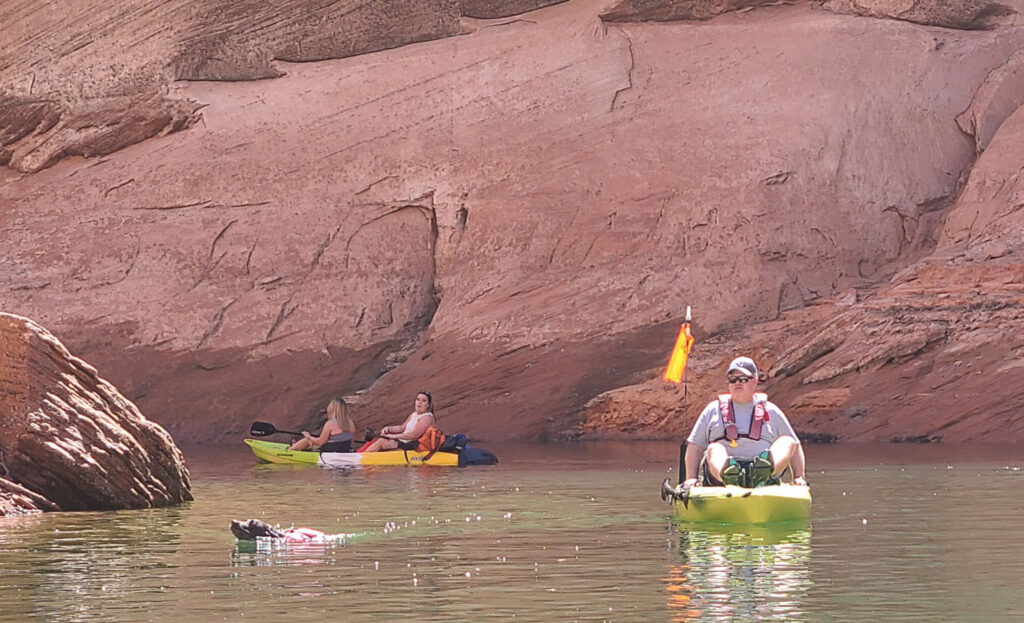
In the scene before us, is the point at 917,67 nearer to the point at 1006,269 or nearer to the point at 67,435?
the point at 1006,269

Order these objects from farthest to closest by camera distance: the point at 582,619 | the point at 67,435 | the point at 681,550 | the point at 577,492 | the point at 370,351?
the point at 370,351, the point at 577,492, the point at 67,435, the point at 681,550, the point at 582,619

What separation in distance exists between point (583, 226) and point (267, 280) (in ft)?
19.4

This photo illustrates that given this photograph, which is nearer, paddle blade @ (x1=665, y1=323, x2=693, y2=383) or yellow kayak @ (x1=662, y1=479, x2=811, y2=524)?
yellow kayak @ (x1=662, y1=479, x2=811, y2=524)

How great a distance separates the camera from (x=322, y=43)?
39.4 meters

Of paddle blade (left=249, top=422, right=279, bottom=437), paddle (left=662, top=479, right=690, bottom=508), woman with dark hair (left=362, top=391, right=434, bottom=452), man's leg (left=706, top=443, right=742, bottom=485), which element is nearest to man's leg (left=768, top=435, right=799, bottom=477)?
man's leg (left=706, top=443, right=742, bottom=485)

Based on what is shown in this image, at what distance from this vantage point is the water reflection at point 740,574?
10.2 m

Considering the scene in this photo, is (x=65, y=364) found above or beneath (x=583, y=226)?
beneath

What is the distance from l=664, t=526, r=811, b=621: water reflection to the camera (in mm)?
10250

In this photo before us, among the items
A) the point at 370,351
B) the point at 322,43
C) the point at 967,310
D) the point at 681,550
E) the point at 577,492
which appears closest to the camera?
the point at 681,550

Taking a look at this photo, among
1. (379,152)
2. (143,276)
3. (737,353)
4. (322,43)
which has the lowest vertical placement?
(737,353)

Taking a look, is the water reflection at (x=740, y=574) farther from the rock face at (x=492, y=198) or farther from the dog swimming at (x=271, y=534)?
the rock face at (x=492, y=198)

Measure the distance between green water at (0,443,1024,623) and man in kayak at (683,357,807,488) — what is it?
1.87 ft

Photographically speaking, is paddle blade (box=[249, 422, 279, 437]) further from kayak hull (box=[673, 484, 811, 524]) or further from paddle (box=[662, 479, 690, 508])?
kayak hull (box=[673, 484, 811, 524])

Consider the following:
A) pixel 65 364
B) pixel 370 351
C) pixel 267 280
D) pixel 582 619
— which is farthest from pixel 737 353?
pixel 582 619
